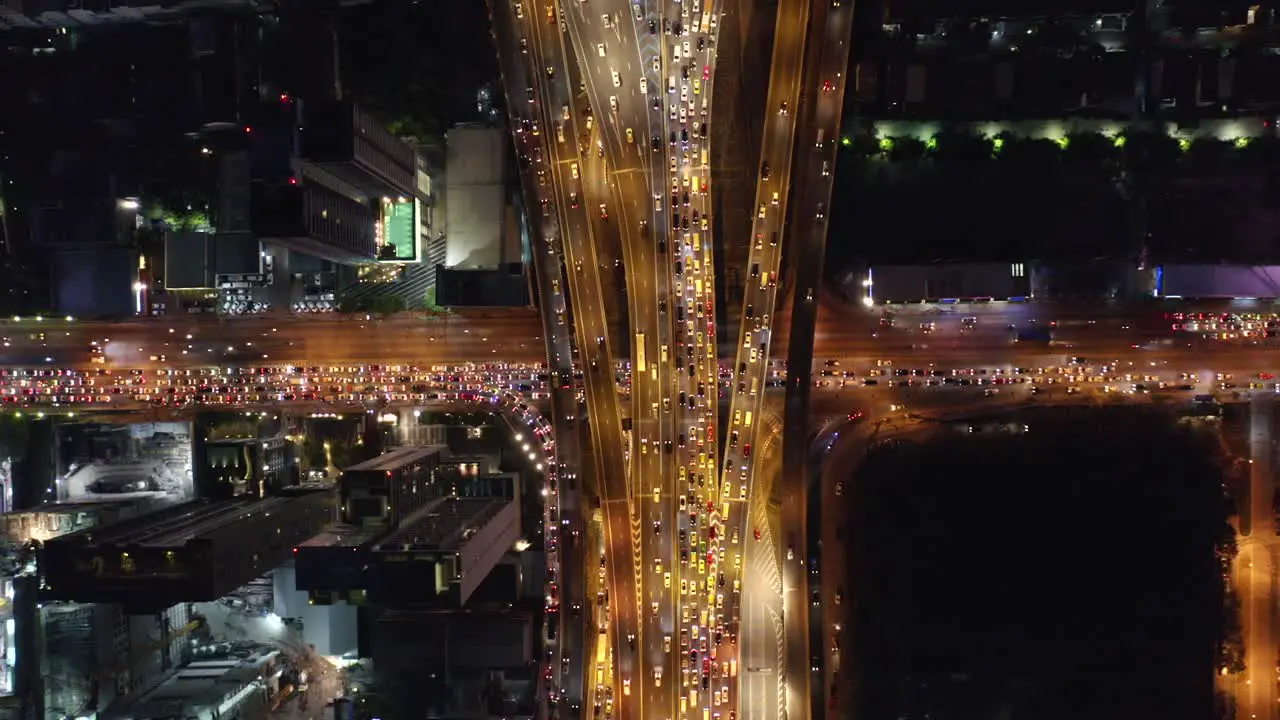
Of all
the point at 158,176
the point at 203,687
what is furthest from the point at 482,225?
the point at 203,687

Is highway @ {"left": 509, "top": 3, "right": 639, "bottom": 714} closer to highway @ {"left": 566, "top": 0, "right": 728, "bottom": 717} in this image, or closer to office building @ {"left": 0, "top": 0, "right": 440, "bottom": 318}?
highway @ {"left": 566, "top": 0, "right": 728, "bottom": 717}

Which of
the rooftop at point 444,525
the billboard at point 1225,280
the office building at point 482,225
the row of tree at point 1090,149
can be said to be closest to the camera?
the rooftop at point 444,525

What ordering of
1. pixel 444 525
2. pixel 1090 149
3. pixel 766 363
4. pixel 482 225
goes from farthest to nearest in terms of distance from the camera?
pixel 482 225 → pixel 1090 149 → pixel 766 363 → pixel 444 525

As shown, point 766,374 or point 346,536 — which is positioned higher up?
point 766,374

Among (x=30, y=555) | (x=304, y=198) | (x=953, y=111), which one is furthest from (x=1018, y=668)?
(x=30, y=555)

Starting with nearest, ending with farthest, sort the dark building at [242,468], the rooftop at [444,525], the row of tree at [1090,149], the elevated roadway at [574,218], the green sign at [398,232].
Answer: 1. the rooftop at [444,525]
2. the elevated roadway at [574,218]
3. the row of tree at [1090,149]
4. the green sign at [398,232]
5. the dark building at [242,468]

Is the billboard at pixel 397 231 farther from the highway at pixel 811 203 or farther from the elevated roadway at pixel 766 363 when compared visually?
the highway at pixel 811 203

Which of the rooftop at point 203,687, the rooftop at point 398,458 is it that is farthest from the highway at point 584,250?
the rooftop at point 203,687

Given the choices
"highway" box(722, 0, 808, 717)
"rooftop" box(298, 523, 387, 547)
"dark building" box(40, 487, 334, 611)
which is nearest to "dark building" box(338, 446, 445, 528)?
"rooftop" box(298, 523, 387, 547)

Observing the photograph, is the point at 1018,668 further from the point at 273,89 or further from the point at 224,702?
the point at 273,89

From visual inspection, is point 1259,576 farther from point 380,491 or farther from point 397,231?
point 397,231

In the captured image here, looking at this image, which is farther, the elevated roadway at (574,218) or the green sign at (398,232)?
the green sign at (398,232)

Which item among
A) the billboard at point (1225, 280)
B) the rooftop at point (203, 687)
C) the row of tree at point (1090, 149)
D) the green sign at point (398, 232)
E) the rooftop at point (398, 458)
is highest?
the row of tree at point (1090, 149)
